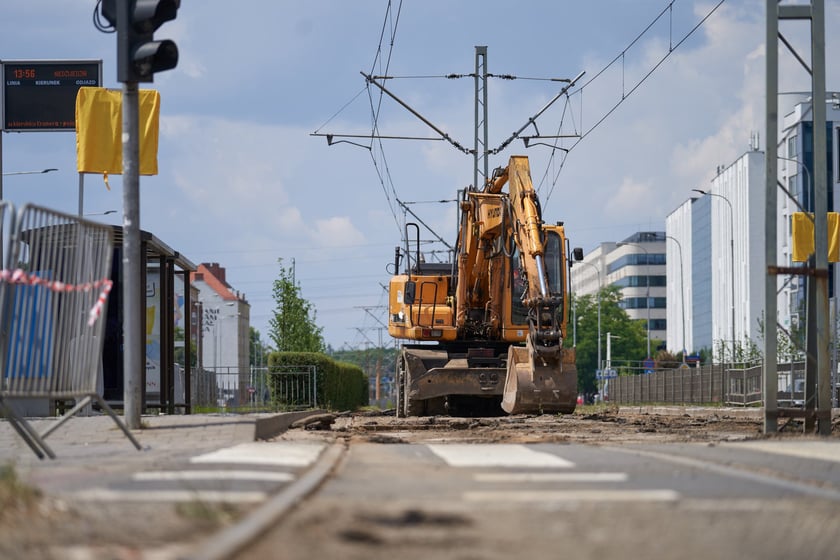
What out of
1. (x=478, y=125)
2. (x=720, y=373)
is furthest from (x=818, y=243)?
(x=720, y=373)

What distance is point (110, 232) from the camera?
1177 cm

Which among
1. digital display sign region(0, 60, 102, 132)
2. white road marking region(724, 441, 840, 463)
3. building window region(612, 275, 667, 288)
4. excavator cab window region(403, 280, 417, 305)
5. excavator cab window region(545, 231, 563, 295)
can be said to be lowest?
white road marking region(724, 441, 840, 463)

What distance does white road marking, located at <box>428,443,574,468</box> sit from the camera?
9352mm

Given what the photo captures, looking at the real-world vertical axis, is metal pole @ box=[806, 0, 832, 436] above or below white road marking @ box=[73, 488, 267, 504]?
above

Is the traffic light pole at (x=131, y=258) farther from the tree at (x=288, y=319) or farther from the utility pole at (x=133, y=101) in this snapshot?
the tree at (x=288, y=319)

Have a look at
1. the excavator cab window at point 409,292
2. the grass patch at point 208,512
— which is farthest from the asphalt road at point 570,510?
the excavator cab window at point 409,292

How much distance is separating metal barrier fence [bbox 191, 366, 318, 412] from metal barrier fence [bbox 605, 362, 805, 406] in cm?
1220

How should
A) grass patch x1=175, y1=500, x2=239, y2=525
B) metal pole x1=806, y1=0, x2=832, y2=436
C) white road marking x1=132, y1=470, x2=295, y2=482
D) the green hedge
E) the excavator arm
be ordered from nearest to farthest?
1. grass patch x1=175, y1=500, x2=239, y2=525
2. white road marking x1=132, y1=470, x2=295, y2=482
3. metal pole x1=806, y1=0, x2=832, y2=436
4. the excavator arm
5. the green hedge

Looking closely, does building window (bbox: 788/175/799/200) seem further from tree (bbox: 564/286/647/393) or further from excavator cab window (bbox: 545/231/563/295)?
excavator cab window (bbox: 545/231/563/295)

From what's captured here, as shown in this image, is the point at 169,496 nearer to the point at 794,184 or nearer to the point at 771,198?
the point at 771,198

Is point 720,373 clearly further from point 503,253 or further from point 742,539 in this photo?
point 742,539

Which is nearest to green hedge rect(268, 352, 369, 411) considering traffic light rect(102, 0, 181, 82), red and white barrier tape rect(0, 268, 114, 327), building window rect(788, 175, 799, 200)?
traffic light rect(102, 0, 181, 82)

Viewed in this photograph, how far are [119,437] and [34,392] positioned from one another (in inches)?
120

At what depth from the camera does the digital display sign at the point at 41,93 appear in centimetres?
2889
